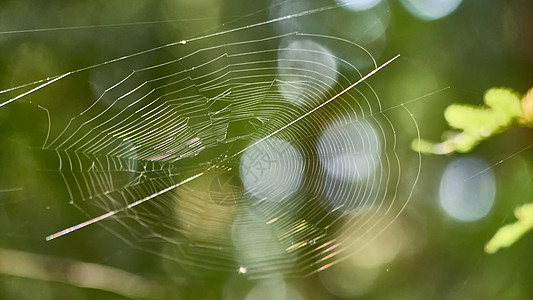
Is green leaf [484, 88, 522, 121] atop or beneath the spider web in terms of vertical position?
beneath

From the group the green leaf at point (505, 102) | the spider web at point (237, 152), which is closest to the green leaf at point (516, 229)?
the green leaf at point (505, 102)

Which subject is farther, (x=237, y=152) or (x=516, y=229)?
(x=237, y=152)

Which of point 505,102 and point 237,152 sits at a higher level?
point 237,152

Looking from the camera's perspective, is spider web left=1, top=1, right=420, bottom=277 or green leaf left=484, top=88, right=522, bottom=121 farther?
spider web left=1, top=1, right=420, bottom=277

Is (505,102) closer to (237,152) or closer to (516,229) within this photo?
(516,229)

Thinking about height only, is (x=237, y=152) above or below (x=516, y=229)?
above

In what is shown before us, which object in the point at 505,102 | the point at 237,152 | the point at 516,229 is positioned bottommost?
the point at 516,229

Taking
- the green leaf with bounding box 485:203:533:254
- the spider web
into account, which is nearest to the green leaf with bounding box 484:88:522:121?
the green leaf with bounding box 485:203:533:254

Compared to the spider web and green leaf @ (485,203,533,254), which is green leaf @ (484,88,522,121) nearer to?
green leaf @ (485,203,533,254)

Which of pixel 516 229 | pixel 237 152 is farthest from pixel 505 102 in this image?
pixel 237 152

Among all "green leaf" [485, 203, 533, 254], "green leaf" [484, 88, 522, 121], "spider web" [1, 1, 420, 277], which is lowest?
"green leaf" [485, 203, 533, 254]
